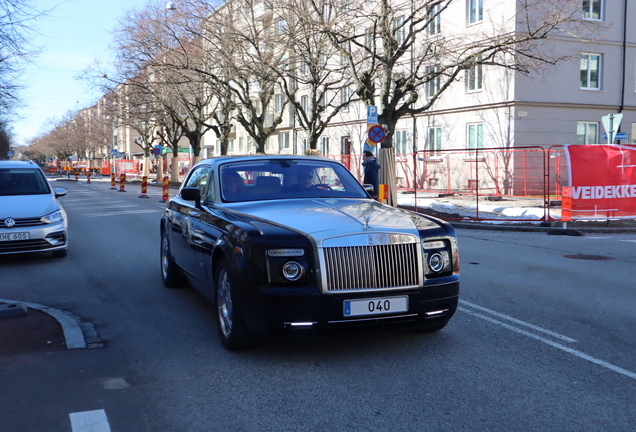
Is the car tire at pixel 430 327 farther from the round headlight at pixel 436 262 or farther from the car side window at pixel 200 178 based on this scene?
the car side window at pixel 200 178

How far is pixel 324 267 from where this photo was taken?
188 inches

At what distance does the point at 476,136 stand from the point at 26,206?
914 inches

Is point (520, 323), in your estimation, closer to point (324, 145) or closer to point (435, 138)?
point (435, 138)

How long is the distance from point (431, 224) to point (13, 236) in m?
7.12

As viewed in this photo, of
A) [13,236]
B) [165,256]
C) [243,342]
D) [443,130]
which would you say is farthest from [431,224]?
[443,130]

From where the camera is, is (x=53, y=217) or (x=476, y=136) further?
(x=476, y=136)

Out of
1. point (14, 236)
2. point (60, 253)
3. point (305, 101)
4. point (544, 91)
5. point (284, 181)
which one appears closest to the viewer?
point (284, 181)

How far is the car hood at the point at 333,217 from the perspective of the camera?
4980 mm

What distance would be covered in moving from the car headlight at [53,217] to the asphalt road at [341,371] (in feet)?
7.49

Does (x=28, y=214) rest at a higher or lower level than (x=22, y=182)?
lower

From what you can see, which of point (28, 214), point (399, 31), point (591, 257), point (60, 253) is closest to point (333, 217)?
point (28, 214)

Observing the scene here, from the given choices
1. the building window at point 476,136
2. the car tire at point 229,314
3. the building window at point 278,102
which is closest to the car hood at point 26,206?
the car tire at point 229,314

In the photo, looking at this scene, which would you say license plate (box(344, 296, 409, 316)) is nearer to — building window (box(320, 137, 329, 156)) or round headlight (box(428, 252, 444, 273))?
round headlight (box(428, 252, 444, 273))

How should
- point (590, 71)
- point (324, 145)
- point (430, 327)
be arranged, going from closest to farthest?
point (430, 327)
point (590, 71)
point (324, 145)
